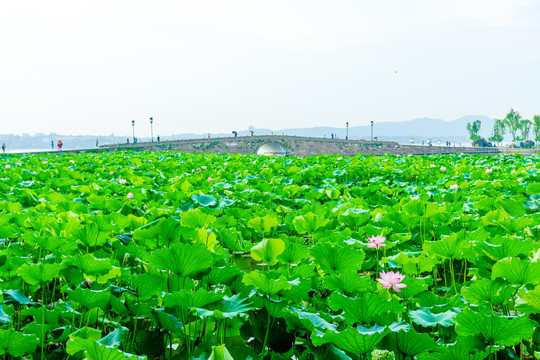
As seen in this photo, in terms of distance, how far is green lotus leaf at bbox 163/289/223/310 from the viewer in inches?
63.5

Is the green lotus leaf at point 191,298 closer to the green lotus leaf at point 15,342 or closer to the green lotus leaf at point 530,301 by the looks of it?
the green lotus leaf at point 15,342

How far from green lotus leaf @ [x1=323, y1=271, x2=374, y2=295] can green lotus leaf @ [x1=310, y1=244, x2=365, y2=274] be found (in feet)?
0.67

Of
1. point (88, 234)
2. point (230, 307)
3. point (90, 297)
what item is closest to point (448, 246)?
point (230, 307)

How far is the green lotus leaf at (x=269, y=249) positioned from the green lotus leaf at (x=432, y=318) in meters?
0.65

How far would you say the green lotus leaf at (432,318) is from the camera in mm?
1635

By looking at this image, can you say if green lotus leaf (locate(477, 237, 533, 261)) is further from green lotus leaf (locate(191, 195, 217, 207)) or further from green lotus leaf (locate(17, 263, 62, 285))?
green lotus leaf (locate(191, 195, 217, 207))

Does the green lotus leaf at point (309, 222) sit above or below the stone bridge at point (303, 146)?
above

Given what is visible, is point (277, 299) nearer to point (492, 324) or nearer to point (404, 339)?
point (404, 339)

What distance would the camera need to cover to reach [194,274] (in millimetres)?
1883

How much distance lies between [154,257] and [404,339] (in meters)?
0.96

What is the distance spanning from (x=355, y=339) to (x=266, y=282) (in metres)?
0.42

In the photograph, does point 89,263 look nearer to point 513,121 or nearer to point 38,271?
point 38,271

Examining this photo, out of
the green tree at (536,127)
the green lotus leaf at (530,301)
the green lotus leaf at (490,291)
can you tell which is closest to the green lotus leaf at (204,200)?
the green lotus leaf at (490,291)

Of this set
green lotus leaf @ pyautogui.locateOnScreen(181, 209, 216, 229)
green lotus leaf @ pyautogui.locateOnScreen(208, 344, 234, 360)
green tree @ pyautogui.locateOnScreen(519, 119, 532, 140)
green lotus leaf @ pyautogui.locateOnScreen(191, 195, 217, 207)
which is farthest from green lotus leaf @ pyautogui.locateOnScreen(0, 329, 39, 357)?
green tree @ pyautogui.locateOnScreen(519, 119, 532, 140)
